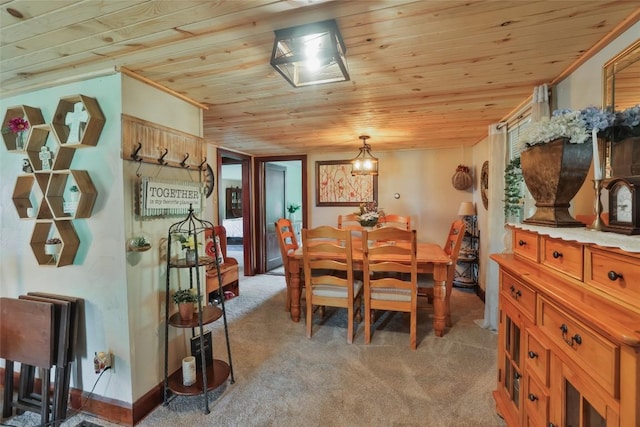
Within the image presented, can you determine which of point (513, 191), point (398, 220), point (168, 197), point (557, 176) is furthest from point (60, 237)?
point (398, 220)

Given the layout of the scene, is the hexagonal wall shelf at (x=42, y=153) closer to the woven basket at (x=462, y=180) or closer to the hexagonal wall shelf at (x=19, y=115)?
the hexagonal wall shelf at (x=19, y=115)

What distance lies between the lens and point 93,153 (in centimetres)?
178

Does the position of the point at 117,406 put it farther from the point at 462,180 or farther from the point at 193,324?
the point at 462,180

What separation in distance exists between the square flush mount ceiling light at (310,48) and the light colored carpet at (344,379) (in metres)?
2.01

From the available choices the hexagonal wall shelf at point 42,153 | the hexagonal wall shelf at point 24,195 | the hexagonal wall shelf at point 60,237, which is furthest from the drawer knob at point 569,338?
the hexagonal wall shelf at point 24,195

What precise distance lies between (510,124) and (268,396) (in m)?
3.07

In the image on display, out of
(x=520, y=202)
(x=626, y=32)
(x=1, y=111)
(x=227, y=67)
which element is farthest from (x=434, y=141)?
(x=1, y=111)

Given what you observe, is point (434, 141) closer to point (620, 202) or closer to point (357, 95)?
point (357, 95)

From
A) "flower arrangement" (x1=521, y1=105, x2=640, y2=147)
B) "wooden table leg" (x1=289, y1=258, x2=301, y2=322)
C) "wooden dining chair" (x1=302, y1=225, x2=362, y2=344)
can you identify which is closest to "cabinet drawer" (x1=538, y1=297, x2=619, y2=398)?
"flower arrangement" (x1=521, y1=105, x2=640, y2=147)

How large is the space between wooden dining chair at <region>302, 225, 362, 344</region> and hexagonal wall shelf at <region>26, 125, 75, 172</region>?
1774 mm

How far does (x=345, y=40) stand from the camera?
4.87 ft

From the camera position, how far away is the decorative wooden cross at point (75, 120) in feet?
5.79

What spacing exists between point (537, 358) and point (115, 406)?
91.4 inches

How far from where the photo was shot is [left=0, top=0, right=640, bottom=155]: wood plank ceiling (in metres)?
1.23
